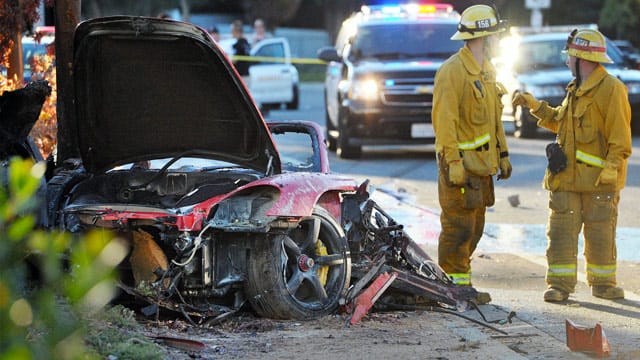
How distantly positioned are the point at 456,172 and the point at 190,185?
170cm

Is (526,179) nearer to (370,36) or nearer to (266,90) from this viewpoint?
(370,36)

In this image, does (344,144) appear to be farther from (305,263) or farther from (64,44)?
(305,263)

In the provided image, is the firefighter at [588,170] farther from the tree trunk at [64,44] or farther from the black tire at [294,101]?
the black tire at [294,101]

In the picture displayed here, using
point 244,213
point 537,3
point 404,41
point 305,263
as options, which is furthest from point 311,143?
point 537,3

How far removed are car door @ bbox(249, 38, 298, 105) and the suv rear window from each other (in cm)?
841

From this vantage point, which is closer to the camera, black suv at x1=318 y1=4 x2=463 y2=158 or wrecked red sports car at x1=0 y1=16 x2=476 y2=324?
wrecked red sports car at x1=0 y1=16 x2=476 y2=324

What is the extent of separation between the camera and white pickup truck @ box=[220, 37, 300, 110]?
84.5 ft

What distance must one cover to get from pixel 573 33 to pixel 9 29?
4287 millimetres

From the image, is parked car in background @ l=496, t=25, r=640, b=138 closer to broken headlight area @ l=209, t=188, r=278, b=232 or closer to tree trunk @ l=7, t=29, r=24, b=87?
tree trunk @ l=7, t=29, r=24, b=87

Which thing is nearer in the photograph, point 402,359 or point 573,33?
point 402,359

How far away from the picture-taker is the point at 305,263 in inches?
222

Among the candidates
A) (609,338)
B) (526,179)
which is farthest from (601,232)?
(526,179)

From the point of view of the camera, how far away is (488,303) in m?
6.61

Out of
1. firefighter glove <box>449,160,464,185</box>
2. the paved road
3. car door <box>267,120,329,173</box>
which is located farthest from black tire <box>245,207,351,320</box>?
firefighter glove <box>449,160,464,185</box>
